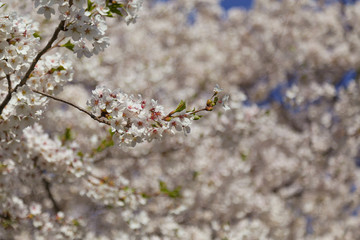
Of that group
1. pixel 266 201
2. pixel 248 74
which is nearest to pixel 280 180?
pixel 266 201

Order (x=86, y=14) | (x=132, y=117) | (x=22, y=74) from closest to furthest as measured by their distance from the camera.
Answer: (x=86, y=14) → (x=132, y=117) → (x=22, y=74)

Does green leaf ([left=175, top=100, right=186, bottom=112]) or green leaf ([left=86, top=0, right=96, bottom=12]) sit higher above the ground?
green leaf ([left=86, top=0, right=96, bottom=12])

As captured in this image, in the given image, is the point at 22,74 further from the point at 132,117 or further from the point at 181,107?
the point at 181,107

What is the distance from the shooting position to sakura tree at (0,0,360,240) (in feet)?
9.35

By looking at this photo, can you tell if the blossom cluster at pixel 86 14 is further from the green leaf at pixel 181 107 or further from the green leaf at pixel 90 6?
the green leaf at pixel 181 107

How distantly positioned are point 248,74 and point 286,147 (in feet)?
13.5

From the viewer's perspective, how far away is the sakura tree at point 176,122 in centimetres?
285

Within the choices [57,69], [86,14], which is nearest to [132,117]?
[86,14]

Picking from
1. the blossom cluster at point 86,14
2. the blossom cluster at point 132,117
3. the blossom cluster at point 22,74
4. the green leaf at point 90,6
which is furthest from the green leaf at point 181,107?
the blossom cluster at point 22,74

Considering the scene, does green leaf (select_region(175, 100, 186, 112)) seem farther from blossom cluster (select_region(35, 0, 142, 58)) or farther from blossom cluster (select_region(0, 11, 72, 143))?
blossom cluster (select_region(0, 11, 72, 143))

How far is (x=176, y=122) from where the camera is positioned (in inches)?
111

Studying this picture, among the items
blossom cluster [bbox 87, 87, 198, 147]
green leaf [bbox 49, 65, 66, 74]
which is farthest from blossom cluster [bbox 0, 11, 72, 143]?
blossom cluster [bbox 87, 87, 198, 147]

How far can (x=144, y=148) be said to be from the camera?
7297mm

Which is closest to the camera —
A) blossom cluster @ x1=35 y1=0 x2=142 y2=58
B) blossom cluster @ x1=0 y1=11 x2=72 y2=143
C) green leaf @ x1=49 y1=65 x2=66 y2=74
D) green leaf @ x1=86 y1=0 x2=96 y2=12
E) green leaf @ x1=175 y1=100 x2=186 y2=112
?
blossom cluster @ x1=35 y1=0 x2=142 y2=58
